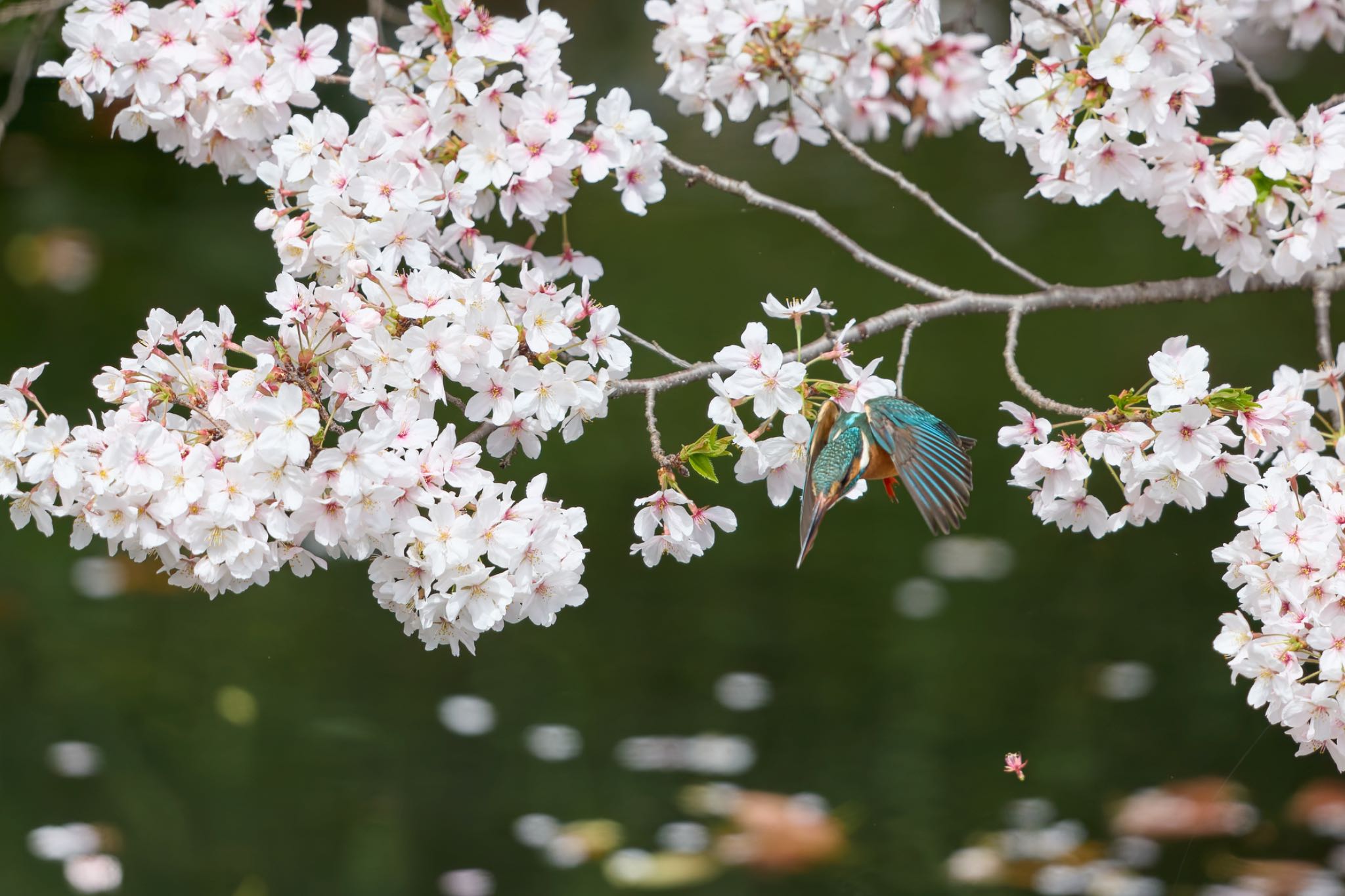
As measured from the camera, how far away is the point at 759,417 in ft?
3.33

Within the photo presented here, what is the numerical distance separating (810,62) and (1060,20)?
315 millimetres

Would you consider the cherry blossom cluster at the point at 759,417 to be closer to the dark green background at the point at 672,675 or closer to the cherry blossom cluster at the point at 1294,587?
the cherry blossom cluster at the point at 1294,587

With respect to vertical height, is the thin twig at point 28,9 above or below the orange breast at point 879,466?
above

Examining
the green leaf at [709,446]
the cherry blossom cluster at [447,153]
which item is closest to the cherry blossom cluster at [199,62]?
the cherry blossom cluster at [447,153]

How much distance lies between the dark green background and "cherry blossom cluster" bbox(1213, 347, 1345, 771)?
2.70ft

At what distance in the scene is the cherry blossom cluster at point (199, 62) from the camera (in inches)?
47.0

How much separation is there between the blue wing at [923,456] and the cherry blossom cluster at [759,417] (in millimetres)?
27

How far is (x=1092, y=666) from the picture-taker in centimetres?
255

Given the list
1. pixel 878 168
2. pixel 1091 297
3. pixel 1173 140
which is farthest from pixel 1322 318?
pixel 878 168

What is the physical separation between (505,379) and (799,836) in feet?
4.46

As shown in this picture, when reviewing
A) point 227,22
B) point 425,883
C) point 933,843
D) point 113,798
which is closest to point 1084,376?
point 933,843

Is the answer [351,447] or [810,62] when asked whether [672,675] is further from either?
[351,447]

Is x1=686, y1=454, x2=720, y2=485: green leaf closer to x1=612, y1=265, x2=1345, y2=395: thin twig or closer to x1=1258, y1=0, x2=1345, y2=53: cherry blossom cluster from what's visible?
x1=612, y1=265, x2=1345, y2=395: thin twig

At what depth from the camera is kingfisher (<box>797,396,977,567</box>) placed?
3.11 feet
